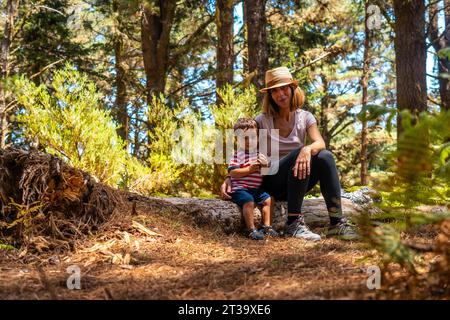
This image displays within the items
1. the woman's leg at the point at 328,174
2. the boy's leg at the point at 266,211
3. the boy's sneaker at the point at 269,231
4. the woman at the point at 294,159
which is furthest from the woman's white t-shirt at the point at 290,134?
the boy's sneaker at the point at 269,231

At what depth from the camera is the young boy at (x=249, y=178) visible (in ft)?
13.2

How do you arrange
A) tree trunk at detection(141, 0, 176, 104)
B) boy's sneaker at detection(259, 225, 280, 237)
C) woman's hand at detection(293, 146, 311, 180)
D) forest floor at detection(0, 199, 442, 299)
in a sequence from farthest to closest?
tree trunk at detection(141, 0, 176, 104), boy's sneaker at detection(259, 225, 280, 237), woman's hand at detection(293, 146, 311, 180), forest floor at detection(0, 199, 442, 299)

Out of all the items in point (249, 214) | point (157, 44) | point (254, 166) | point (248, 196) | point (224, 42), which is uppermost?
point (157, 44)

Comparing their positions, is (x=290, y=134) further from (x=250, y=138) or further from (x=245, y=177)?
(x=245, y=177)

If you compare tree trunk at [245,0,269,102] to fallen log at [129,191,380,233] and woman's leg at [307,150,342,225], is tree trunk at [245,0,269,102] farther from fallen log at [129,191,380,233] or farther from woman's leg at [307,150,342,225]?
woman's leg at [307,150,342,225]

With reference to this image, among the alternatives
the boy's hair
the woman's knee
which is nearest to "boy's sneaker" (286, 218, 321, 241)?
the woman's knee

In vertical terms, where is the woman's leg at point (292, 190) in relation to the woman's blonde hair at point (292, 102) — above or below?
below

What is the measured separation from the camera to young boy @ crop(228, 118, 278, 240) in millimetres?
4023

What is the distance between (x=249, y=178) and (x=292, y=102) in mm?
890

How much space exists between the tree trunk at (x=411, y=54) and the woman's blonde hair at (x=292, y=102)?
274 centimetres

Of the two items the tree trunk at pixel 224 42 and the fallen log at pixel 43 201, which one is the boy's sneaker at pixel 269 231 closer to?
the fallen log at pixel 43 201

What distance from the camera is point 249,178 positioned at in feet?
13.6

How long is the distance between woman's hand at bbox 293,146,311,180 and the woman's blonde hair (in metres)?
0.66

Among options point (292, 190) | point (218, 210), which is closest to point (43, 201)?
point (218, 210)
